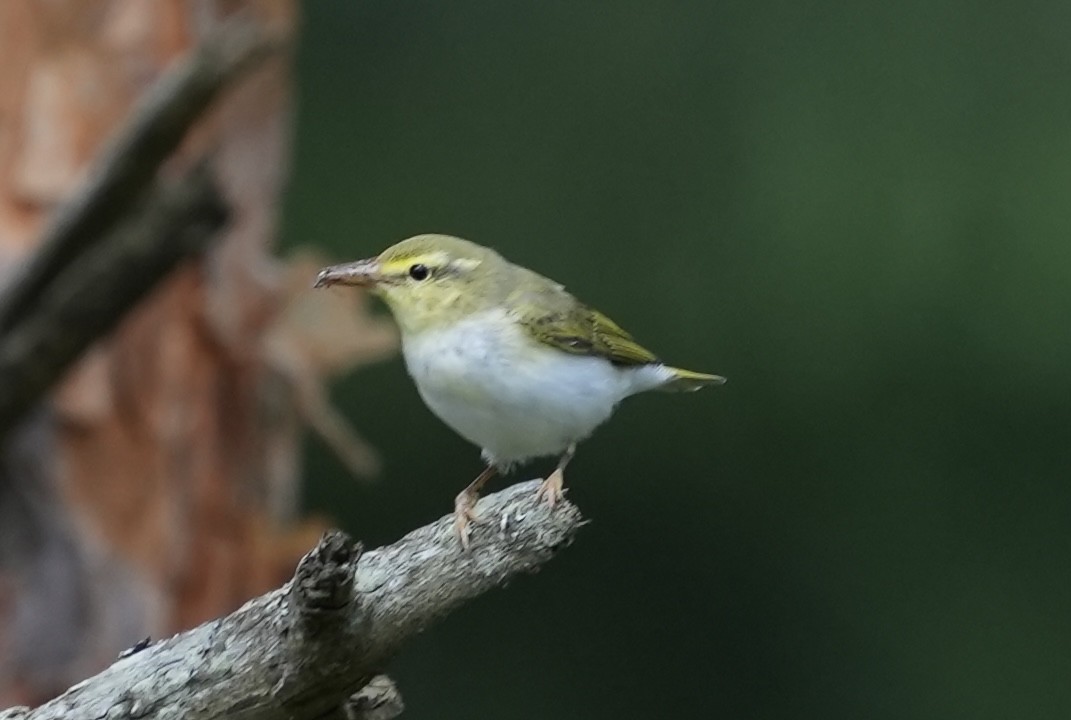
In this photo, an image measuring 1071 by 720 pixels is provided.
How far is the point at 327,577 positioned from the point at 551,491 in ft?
0.72

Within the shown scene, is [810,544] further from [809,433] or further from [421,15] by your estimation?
[421,15]

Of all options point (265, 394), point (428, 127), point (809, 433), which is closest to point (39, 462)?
point (265, 394)

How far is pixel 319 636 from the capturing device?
1052 mm

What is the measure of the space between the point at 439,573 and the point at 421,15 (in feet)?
6.31

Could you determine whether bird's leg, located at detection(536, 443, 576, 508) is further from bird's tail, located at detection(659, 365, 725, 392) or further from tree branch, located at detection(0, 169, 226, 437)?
tree branch, located at detection(0, 169, 226, 437)

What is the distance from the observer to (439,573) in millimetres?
1095

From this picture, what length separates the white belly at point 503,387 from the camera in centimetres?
127

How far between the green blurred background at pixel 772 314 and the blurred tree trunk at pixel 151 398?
295 mm

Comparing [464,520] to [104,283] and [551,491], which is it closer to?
[551,491]

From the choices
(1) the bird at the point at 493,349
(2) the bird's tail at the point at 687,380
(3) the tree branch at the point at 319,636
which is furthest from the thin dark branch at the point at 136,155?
(3) the tree branch at the point at 319,636

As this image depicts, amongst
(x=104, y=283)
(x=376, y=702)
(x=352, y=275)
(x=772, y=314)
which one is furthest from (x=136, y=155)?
(x=772, y=314)

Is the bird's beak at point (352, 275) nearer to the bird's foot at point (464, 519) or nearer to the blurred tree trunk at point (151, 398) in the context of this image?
the bird's foot at point (464, 519)

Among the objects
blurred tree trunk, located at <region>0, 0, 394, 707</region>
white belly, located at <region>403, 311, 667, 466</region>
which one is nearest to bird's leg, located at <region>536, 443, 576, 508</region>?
white belly, located at <region>403, 311, 667, 466</region>

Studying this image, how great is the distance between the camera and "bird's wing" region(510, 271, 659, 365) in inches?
53.4
